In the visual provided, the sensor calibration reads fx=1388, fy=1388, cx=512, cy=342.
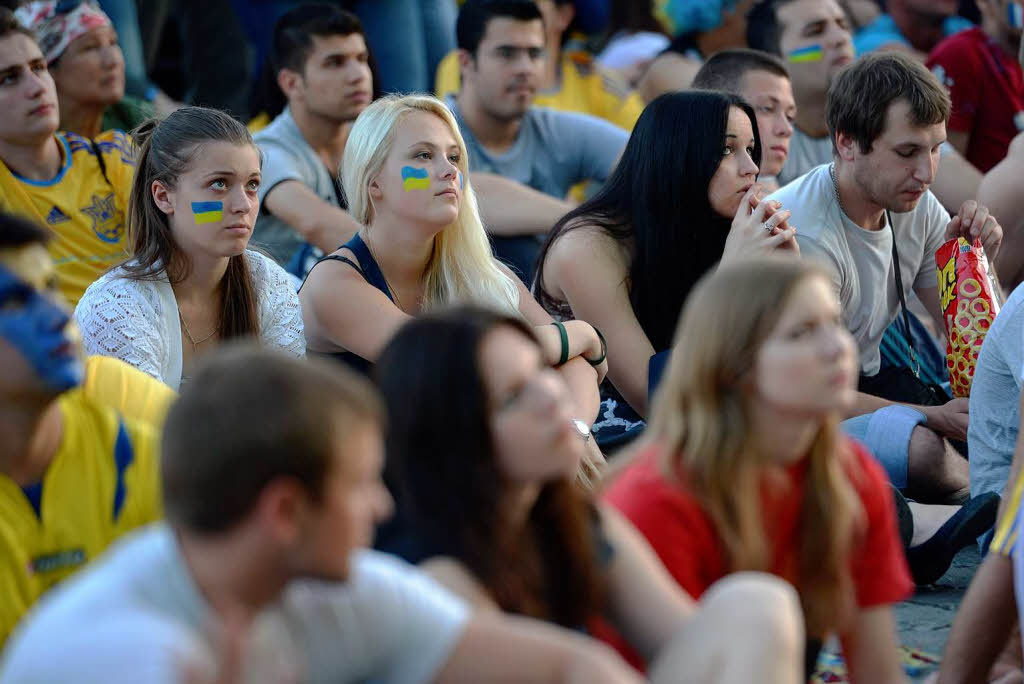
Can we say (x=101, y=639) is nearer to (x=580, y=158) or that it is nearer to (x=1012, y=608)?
(x=1012, y=608)

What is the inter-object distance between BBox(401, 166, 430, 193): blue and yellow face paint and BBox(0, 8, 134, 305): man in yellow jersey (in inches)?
39.5

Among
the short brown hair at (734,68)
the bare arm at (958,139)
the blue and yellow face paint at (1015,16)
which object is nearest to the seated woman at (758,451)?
the short brown hair at (734,68)

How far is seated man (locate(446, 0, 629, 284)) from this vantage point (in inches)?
196

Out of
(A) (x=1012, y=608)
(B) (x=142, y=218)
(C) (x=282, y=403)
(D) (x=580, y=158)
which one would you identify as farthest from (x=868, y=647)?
(D) (x=580, y=158)

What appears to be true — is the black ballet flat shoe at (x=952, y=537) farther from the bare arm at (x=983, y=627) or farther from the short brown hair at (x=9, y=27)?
the short brown hair at (x=9, y=27)

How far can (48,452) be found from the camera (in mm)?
2006

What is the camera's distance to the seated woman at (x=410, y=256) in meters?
3.34

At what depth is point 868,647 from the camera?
217 cm

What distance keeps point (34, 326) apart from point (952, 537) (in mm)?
2104

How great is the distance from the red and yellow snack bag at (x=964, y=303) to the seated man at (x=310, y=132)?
1.80m

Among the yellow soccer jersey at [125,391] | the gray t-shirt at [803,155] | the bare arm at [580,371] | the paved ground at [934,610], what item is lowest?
the paved ground at [934,610]

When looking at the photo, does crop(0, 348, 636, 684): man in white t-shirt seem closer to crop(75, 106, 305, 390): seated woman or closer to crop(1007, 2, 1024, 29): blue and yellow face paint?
crop(75, 106, 305, 390): seated woman

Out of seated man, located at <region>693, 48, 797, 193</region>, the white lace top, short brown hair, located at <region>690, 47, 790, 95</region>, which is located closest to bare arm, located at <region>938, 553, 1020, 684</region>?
the white lace top

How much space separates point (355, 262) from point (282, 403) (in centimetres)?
192
